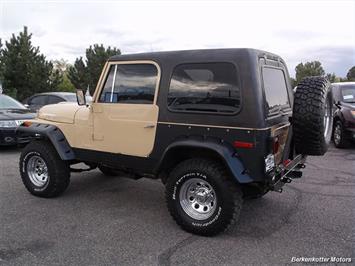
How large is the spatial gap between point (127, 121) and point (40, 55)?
19437mm

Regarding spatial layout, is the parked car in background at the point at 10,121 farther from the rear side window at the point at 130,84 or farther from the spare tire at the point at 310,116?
the spare tire at the point at 310,116

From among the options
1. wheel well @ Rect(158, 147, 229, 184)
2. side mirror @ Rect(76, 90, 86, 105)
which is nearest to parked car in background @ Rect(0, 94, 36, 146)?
side mirror @ Rect(76, 90, 86, 105)

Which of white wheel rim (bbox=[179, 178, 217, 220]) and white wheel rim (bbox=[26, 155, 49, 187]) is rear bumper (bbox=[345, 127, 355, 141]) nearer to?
white wheel rim (bbox=[179, 178, 217, 220])

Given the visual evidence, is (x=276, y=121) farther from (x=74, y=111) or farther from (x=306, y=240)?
(x=74, y=111)

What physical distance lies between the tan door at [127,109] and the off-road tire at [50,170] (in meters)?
0.73

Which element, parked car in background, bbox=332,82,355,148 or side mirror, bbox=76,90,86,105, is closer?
side mirror, bbox=76,90,86,105

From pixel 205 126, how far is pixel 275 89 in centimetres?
109

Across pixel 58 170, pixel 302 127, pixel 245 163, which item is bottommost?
Answer: pixel 58 170

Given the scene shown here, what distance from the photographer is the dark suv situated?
388cm

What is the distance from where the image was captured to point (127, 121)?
15.1 ft

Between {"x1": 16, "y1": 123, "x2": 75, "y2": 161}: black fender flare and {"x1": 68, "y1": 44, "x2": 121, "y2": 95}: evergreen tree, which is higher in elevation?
{"x1": 68, "y1": 44, "x2": 121, "y2": 95}: evergreen tree

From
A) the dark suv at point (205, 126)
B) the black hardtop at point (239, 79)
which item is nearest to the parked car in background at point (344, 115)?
the dark suv at point (205, 126)

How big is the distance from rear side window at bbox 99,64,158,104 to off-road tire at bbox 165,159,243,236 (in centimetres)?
92

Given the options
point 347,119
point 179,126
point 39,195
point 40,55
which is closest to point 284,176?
point 179,126
